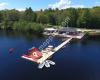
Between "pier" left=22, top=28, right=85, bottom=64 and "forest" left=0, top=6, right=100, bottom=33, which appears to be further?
"forest" left=0, top=6, right=100, bottom=33

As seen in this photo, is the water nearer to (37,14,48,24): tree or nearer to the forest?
the forest

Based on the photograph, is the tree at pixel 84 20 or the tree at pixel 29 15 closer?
the tree at pixel 84 20

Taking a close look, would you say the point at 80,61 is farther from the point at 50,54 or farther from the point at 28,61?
the point at 28,61

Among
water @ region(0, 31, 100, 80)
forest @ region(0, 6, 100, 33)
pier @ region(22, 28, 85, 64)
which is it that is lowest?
water @ region(0, 31, 100, 80)

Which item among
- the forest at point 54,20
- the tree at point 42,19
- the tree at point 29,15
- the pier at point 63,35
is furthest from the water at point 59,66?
the tree at point 29,15

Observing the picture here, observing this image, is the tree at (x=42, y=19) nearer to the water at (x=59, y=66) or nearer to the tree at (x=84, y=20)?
the tree at (x=84, y=20)

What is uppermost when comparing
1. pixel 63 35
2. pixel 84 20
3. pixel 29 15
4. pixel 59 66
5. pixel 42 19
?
pixel 29 15

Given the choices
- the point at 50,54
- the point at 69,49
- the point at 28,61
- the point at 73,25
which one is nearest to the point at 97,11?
the point at 73,25

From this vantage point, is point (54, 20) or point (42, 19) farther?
point (54, 20)

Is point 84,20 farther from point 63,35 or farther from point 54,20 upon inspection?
point 63,35

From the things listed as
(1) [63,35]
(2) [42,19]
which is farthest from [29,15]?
(1) [63,35]

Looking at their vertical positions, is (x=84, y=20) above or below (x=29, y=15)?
below

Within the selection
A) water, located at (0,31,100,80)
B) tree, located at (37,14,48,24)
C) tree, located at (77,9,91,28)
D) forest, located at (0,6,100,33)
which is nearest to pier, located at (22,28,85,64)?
water, located at (0,31,100,80)
